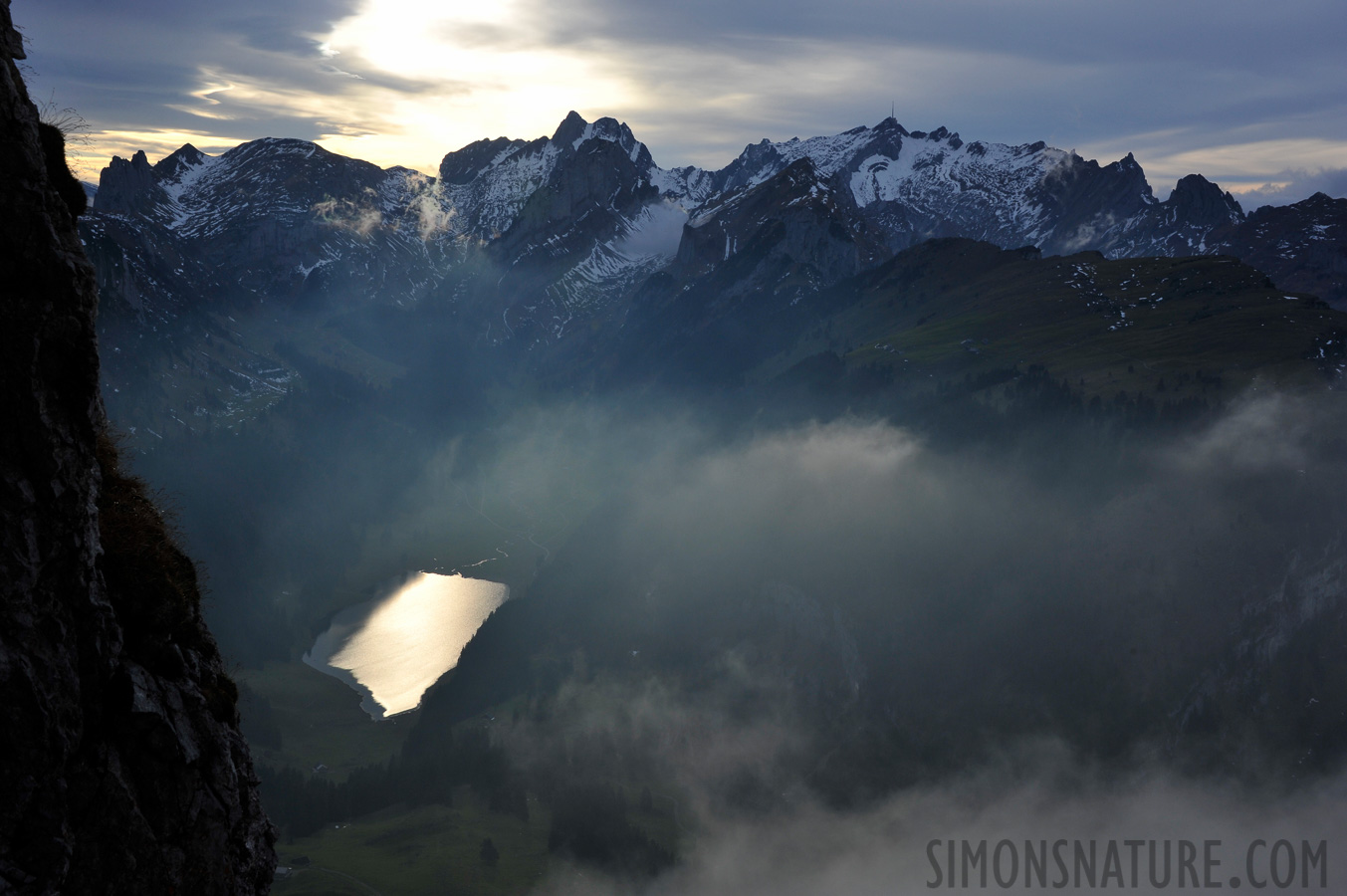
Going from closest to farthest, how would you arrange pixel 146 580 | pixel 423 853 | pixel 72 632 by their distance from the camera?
pixel 72 632 < pixel 146 580 < pixel 423 853

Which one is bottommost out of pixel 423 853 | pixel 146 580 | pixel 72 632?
pixel 423 853

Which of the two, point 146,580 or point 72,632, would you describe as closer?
point 72,632

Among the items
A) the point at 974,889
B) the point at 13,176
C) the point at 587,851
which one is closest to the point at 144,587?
the point at 13,176

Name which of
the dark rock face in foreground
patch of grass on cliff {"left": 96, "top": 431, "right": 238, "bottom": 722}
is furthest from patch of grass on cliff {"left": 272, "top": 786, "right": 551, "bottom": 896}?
the dark rock face in foreground

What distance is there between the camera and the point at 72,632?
20297 millimetres

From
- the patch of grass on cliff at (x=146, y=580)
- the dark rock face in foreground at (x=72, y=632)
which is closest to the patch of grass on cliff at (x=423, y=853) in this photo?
the patch of grass on cliff at (x=146, y=580)

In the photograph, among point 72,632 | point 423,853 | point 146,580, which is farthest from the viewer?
point 423,853

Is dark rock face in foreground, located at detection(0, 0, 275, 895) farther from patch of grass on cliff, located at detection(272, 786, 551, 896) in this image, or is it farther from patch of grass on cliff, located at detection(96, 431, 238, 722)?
patch of grass on cliff, located at detection(272, 786, 551, 896)

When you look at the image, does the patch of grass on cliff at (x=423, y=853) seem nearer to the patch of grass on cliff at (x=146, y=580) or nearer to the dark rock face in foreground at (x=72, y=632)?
the patch of grass on cliff at (x=146, y=580)

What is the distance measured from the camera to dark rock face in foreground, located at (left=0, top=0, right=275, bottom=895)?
18.9 m

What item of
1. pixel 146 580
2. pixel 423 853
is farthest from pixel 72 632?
pixel 423 853

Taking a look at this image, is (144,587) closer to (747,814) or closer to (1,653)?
(1,653)

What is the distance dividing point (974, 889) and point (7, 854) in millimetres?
213370

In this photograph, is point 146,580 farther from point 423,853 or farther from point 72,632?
point 423,853
